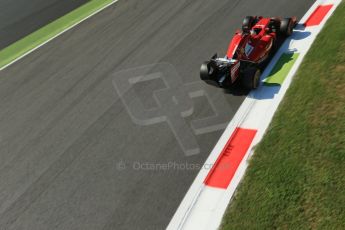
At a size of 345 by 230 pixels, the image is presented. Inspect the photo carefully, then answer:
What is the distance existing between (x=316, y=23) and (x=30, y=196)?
9088 mm

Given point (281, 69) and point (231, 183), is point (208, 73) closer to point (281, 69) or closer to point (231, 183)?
point (281, 69)

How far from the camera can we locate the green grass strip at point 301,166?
548cm

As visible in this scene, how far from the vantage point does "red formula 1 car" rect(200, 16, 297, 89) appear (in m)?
8.65

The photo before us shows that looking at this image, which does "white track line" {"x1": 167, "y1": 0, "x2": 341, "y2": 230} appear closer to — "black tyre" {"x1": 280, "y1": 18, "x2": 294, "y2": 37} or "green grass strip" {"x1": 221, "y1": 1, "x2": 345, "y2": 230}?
"green grass strip" {"x1": 221, "y1": 1, "x2": 345, "y2": 230}

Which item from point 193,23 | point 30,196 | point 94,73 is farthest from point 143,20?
point 30,196

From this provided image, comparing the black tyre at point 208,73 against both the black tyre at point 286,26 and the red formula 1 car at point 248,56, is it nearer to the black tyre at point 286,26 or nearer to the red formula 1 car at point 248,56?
the red formula 1 car at point 248,56

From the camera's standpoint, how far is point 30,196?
7.46 m

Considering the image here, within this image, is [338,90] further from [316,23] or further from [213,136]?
[316,23]

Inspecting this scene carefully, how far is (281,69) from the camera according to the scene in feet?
30.5

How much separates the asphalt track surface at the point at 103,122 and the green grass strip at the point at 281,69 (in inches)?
47.2

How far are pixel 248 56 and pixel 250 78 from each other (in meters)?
0.97

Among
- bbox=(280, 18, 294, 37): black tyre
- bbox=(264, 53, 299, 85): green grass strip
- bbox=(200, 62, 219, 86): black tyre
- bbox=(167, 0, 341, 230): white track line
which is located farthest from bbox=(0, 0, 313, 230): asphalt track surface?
bbox=(280, 18, 294, 37): black tyre

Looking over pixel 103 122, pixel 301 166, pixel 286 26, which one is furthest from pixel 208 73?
pixel 301 166

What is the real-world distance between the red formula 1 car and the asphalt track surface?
0.48m
